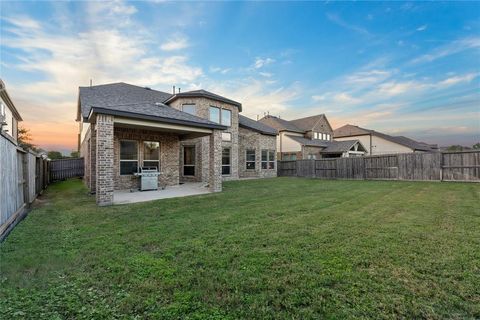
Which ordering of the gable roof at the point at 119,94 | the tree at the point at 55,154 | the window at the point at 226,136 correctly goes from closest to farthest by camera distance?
the gable roof at the point at 119,94, the window at the point at 226,136, the tree at the point at 55,154

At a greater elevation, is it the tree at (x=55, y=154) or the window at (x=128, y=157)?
the tree at (x=55, y=154)

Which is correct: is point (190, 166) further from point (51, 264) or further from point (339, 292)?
point (339, 292)

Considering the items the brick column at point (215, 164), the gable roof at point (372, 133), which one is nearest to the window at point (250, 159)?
the brick column at point (215, 164)

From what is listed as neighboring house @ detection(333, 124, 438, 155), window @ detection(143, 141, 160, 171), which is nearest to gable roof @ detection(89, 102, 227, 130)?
window @ detection(143, 141, 160, 171)

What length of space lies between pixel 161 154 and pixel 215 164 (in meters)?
3.29

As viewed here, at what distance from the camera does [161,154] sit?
12508 mm

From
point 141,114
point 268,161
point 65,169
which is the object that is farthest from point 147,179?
point 268,161

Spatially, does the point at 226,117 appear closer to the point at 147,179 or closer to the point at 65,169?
the point at 147,179

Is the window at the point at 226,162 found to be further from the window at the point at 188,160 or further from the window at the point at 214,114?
the window at the point at 188,160

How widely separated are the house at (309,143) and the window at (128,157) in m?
19.6

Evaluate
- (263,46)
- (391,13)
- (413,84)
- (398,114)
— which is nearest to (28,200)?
(263,46)

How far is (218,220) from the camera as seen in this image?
18.5 feet

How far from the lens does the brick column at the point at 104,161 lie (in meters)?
7.78

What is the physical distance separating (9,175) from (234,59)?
1235 centimetres
